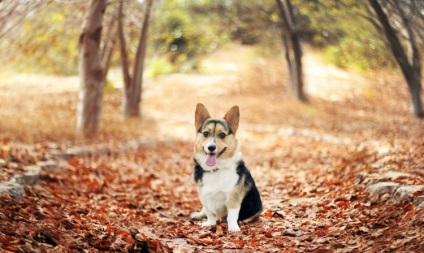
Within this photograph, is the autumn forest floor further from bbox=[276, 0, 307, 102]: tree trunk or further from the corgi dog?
bbox=[276, 0, 307, 102]: tree trunk

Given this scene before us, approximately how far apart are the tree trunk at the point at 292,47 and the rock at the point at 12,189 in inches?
510

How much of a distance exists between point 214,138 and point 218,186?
589mm

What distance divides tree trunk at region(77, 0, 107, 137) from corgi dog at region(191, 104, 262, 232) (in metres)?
5.95

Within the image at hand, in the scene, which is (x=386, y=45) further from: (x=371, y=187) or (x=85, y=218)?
(x=85, y=218)

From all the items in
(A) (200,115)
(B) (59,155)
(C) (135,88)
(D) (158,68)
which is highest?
(A) (200,115)

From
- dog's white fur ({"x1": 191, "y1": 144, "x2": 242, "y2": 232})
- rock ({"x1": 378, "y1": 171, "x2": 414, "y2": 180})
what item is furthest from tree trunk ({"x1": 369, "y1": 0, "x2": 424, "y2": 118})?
dog's white fur ({"x1": 191, "y1": 144, "x2": 242, "y2": 232})

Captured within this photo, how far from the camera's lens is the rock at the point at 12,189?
5.25 m

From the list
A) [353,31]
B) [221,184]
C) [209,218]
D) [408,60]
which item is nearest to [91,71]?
[209,218]

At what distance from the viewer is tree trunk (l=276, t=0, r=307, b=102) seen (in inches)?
677

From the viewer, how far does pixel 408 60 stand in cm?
1249

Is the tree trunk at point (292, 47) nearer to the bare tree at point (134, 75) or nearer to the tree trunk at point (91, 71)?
the bare tree at point (134, 75)

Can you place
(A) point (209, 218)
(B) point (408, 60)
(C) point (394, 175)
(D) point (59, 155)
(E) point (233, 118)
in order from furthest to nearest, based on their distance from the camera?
(B) point (408, 60)
(D) point (59, 155)
(C) point (394, 175)
(A) point (209, 218)
(E) point (233, 118)

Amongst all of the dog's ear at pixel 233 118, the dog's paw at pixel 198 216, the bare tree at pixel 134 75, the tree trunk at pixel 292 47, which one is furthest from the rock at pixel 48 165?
the tree trunk at pixel 292 47

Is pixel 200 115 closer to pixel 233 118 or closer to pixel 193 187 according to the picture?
pixel 233 118
